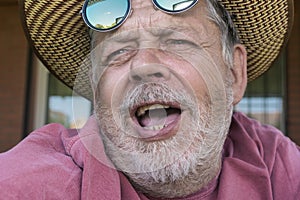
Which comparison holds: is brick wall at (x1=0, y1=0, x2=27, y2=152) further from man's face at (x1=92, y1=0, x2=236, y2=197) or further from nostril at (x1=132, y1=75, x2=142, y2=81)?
nostril at (x1=132, y1=75, x2=142, y2=81)

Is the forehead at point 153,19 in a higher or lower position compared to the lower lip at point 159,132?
higher

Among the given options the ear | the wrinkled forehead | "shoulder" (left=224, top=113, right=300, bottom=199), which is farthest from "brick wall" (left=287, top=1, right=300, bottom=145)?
the wrinkled forehead

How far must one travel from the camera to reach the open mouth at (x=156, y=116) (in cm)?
127

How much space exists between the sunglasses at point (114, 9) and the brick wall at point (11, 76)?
3693 millimetres

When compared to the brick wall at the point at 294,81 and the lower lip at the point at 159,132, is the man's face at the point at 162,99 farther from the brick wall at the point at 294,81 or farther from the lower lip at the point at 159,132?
the brick wall at the point at 294,81

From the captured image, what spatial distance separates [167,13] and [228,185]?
52cm

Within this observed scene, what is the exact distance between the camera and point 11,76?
500 centimetres

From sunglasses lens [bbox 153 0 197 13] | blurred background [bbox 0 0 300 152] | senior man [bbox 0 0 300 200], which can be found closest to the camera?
senior man [bbox 0 0 300 200]

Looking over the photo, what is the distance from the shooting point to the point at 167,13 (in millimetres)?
1397

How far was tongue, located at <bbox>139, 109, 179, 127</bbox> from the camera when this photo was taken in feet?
4.17

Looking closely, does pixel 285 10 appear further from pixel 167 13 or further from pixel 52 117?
pixel 52 117

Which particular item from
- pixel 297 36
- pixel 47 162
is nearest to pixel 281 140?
pixel 47 162

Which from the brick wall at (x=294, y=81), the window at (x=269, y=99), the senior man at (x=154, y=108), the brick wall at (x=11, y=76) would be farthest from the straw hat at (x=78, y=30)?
the brick wall at (x=11, y=76)

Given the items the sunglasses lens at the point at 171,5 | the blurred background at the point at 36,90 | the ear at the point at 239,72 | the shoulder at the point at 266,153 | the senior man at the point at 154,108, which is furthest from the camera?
the blurred background at the point at 36,90
